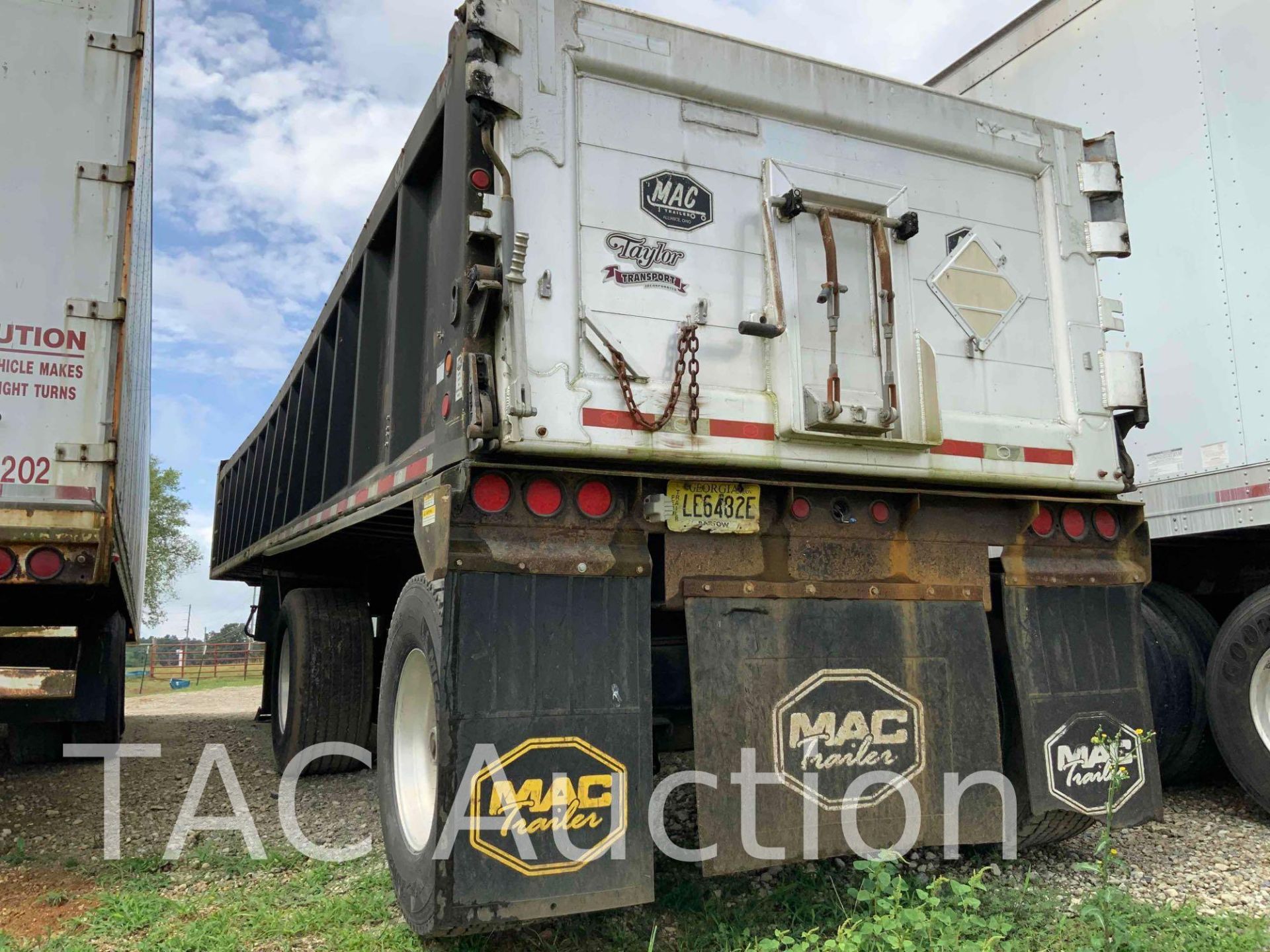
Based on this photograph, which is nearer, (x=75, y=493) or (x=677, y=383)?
(x=677, y=383)

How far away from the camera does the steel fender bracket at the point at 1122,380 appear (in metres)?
4.24

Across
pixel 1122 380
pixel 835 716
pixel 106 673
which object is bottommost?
pixel 835 716

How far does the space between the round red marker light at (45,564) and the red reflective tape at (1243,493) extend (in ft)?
18.5

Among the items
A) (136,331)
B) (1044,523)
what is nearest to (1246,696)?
(1044,523)

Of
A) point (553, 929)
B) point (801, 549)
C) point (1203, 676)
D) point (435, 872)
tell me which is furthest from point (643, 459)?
point (1203, 676)

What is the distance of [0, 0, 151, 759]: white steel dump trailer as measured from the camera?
14.1 ft

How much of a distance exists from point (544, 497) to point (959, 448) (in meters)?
1.76

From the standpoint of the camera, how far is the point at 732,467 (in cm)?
338

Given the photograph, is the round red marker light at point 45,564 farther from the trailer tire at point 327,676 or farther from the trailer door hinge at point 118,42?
the trailer door hinge at point 118,42

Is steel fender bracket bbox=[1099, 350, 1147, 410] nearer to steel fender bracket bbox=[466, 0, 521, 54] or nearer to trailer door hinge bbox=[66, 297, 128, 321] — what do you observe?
steel fender bracket bbox=[466, 0, 521, 54]

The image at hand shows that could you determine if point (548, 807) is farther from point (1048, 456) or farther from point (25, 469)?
point (25, 469)

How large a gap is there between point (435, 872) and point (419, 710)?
0.85 metres

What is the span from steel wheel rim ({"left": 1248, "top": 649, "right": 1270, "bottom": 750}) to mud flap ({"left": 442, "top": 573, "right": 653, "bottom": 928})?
11.1ft

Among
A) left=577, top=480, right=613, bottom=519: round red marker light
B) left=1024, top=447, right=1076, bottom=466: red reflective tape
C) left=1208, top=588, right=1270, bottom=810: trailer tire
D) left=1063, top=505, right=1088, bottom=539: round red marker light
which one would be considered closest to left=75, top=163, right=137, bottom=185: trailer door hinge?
left=577, top=480, right=613, bottom=519: round red marker light
